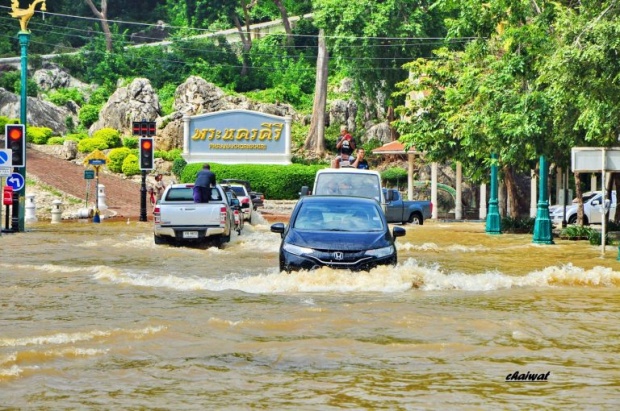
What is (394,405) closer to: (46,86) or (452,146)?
(452,146)

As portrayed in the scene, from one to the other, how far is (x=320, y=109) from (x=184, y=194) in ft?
121

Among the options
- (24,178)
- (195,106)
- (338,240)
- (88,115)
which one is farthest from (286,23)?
(338,240)

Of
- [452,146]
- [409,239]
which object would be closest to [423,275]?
[409,239]

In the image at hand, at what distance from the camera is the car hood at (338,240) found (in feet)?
56.4

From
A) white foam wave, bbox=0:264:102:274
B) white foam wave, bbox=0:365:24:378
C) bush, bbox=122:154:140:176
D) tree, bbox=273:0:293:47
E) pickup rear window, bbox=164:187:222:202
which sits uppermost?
tree, bbox=273:0:293:47

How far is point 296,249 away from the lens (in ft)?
57.0

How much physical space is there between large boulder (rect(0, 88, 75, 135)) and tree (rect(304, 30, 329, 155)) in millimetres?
15827

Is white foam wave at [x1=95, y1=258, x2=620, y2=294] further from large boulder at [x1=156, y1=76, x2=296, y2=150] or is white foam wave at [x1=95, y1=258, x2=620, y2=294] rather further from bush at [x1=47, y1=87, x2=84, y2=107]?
bush at [x1=47, y1=87, x2=84, y2=107]

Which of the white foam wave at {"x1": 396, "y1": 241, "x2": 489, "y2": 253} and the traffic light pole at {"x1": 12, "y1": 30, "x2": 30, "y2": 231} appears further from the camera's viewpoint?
the traffic light pole at {"x1": 12, "y1": 30, "x2": 30, "y2": 231}

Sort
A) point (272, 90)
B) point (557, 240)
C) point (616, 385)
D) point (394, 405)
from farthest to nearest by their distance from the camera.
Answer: point (272, 90), point (557, 240), point (616, 385), point (394, 405)


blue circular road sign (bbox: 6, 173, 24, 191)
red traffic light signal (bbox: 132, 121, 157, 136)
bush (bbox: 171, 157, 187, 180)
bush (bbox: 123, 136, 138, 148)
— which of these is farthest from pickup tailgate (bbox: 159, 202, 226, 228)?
bush (bbox: 123, 136, 138, 148)

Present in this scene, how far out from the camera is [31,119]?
70.1m

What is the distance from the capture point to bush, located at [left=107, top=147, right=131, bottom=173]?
6388cm

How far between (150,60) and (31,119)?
1098 centimetres
